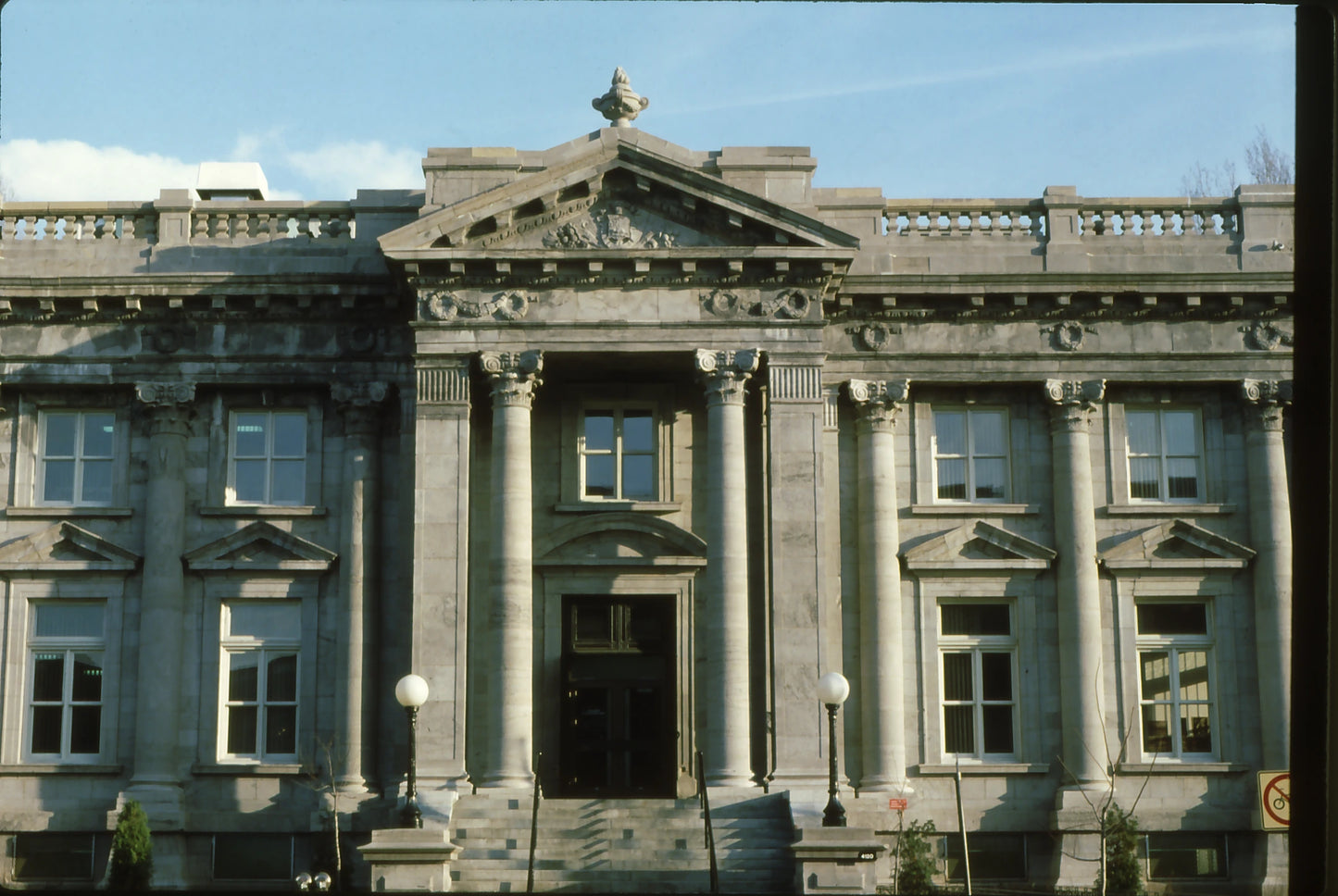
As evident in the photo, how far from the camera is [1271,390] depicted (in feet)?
91.6

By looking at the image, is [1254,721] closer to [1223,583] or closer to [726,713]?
[1223,583]

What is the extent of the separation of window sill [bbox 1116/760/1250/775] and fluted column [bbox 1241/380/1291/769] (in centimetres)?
53

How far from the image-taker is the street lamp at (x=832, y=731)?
22344 millimetres

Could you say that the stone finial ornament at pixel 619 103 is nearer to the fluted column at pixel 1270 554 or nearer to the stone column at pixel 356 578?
the stone column at pixel 356 578

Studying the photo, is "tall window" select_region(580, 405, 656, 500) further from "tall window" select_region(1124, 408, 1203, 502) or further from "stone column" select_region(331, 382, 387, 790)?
"tall window" select_region(1124, 408, 1203, 502)

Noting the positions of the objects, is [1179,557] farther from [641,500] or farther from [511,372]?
[511,372]

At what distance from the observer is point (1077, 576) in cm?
2728

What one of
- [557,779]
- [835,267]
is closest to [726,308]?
[835,267]

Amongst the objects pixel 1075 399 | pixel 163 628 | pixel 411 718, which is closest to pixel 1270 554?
pixel 1075 399

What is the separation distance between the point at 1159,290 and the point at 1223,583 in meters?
5.23

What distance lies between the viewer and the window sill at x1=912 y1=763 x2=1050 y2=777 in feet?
88.1

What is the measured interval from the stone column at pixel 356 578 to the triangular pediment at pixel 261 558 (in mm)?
520

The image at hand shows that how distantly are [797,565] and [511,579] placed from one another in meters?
4.60

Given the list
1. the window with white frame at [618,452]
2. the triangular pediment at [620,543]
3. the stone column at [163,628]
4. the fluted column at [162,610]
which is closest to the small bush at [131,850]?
the stone column at [163,628]
